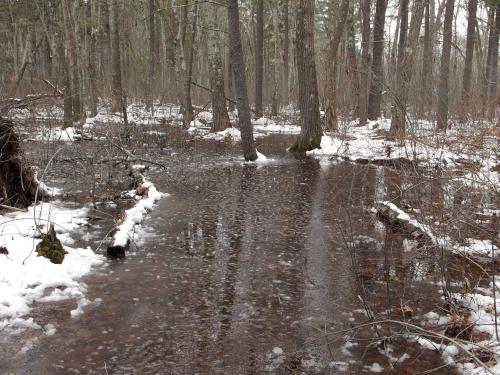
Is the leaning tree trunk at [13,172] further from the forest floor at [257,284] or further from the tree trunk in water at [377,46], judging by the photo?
the tree trunk in water at [377,46]

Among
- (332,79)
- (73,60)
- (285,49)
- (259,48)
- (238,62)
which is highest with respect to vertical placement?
(285,49)

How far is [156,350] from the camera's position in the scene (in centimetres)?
382

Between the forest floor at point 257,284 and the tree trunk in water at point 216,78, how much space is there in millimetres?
8707

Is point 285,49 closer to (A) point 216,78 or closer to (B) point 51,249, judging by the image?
(A) point 216,78

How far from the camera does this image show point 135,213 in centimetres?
728

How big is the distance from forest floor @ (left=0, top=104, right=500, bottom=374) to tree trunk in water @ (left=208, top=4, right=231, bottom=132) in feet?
28.6

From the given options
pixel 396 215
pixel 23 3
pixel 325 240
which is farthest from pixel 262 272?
pixel 23 3

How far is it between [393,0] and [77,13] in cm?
2367

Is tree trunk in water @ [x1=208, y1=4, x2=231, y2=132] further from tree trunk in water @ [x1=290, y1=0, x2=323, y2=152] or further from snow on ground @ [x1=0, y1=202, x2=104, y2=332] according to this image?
snow on ground @ [x1=0, y1=202, x2=104, y2=332]

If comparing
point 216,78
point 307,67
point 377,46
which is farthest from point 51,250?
point 377,46

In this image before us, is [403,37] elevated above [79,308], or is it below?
above

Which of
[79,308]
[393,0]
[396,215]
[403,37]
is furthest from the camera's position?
[393,0]

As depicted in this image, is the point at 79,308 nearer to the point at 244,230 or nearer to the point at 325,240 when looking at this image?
the point at 244,230

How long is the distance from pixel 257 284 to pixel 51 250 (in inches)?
94.4
